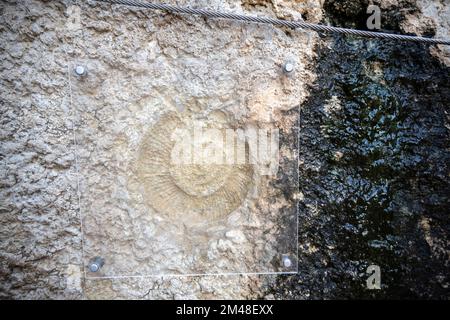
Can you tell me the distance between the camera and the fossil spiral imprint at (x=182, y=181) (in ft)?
2.74

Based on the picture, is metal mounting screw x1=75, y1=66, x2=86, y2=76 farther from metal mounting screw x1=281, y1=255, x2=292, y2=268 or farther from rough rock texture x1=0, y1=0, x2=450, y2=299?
metal mounting screw x1=281, y1=255, x2=292, y2=268

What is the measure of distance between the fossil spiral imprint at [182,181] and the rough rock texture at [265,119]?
0.06 meters

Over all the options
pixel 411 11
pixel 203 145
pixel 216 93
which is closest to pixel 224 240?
pixel 203 145

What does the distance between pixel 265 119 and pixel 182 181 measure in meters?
0.29

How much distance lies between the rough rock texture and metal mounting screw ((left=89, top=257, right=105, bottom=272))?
→ 1.7 inches

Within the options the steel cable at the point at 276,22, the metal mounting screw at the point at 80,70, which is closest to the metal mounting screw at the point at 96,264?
the metal mounting screw at the point at 80,70

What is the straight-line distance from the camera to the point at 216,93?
33.3 inches

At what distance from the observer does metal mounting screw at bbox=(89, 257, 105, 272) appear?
815 millimetres

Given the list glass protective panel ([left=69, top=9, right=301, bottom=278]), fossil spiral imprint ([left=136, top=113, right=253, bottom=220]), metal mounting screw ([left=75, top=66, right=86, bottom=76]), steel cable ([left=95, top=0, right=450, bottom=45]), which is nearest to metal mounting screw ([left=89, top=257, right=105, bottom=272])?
glass protective panel ([left=69, top=9, right=301, bottom=278])

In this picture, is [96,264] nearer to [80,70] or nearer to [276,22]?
[80,70]

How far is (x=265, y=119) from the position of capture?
2.85ft

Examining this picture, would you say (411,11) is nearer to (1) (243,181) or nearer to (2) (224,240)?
(1) (243,181)

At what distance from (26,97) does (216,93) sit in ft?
1.60

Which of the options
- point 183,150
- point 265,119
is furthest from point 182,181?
point 265,119
